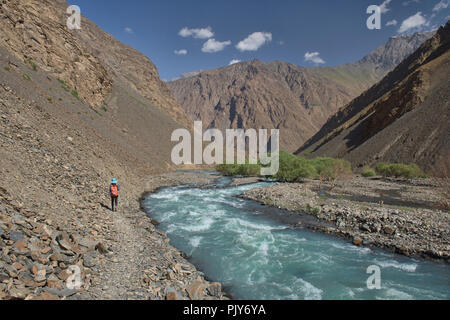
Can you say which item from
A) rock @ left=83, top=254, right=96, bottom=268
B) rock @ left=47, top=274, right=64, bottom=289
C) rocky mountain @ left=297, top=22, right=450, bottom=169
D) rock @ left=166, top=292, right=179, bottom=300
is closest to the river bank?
rock @ left=166, top=292, right=179, bottom=300

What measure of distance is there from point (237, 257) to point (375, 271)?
222 inches

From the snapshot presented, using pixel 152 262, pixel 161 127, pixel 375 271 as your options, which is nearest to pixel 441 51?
pixel 161 127

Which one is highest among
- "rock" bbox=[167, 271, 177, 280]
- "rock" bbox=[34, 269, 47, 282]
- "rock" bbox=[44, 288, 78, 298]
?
"rock" bbox=[34, 269, 47, 282]

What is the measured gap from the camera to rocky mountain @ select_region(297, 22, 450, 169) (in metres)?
45.2

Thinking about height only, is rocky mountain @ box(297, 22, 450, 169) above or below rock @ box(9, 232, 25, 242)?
above

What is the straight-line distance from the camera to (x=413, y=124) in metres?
52.2

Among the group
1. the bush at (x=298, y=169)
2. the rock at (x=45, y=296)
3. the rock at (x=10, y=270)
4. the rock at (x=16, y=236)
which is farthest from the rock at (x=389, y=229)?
the bush at (x=298, y=169)

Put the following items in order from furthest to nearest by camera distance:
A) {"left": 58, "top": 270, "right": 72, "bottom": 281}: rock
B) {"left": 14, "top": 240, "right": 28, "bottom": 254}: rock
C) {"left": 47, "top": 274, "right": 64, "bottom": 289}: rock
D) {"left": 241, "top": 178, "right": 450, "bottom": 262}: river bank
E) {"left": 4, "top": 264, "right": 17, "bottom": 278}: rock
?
{"left": 241, "top": 178, "right": 450, "bottom": 262}: river bank
{"left": 58, "top": 270, "right": 72, "bottom": 281}: rock
{"left": 14, "top": 240, "right": 28, "bottom": 254}: rock
{"left": 47, "top": 274, "right": 64, "bottom": 289}: rock
{"left": 4, "top": 264, "right": 17, "bottom": 278}: rock

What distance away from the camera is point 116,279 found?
5.95 metres

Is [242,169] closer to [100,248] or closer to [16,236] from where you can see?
[100,248]

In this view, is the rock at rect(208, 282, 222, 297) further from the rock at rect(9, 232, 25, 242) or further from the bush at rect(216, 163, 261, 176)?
the bush at rect(216, 163, 261, 176)

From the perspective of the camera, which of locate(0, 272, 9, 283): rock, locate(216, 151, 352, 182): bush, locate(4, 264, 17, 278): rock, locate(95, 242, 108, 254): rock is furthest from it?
locate(216, 151, 352, 182): bush

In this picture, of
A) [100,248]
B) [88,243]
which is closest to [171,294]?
[100,248]

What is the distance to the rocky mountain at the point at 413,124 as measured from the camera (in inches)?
1779
